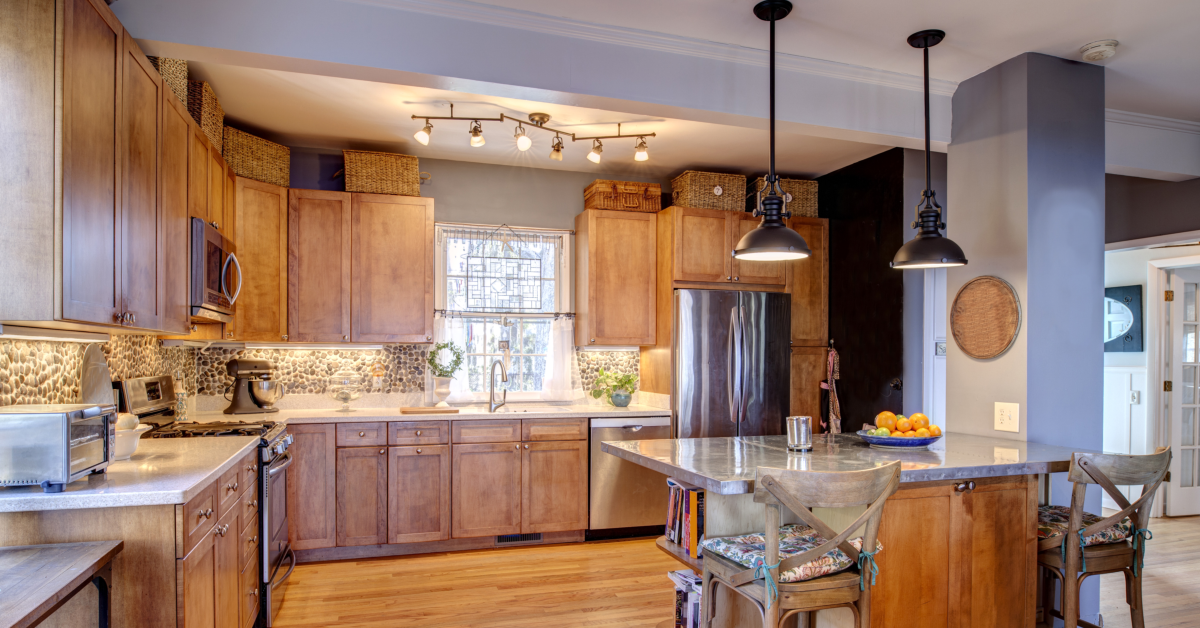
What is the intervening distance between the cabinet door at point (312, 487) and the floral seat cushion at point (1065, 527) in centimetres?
370

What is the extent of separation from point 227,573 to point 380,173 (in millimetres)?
2788

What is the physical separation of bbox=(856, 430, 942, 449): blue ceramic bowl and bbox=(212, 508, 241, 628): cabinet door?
2506mm

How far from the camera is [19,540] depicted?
186cm

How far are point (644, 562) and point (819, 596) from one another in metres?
2.32

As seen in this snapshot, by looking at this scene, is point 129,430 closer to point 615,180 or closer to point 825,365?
point 615,180

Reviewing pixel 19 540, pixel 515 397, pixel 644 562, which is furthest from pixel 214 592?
pixel 515 397

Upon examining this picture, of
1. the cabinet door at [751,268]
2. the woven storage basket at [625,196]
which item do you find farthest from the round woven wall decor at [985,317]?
the woven storage basket at [625,196]

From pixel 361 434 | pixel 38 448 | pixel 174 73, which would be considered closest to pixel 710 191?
pixel 361 434

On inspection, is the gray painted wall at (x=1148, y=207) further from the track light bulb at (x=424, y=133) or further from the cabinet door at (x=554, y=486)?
the track light bulb at (x=424, y=133)

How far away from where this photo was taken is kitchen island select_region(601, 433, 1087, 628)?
2.41m

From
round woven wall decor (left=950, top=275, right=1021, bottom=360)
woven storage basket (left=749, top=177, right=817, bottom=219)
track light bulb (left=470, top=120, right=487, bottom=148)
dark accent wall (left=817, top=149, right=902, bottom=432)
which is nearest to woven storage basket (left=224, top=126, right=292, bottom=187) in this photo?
track light bulb (left=470, top=120, right=487, bottom=148)

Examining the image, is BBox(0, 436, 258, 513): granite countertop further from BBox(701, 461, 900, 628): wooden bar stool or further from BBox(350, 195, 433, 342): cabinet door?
BBox(350, 195, 433, 342): cabinet door

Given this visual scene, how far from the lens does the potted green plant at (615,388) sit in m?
5.02

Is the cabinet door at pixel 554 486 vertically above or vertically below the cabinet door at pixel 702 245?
below
